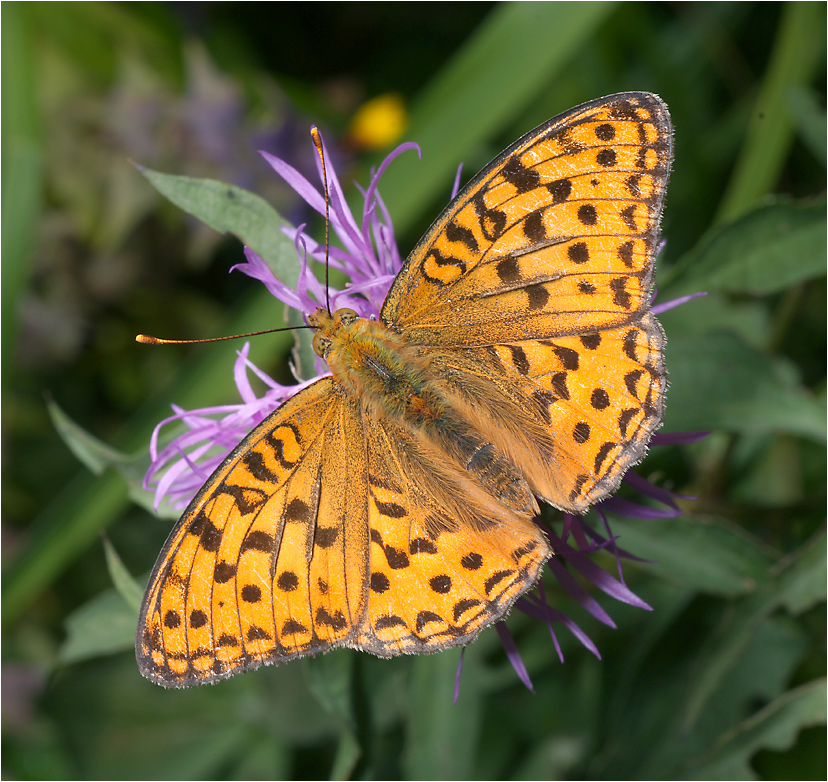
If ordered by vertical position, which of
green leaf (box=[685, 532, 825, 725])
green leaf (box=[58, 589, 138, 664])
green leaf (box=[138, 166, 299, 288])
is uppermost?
green leaf (box=[138, 166, 299, 288])

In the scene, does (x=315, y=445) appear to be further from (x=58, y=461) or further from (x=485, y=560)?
(x=58, y=461)

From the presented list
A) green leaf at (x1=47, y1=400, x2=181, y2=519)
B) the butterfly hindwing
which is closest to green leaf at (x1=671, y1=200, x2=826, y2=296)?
the butterfly hindwing

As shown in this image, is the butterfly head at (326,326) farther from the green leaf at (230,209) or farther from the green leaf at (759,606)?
the green leaf at (759,606)

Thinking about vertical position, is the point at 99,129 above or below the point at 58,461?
above

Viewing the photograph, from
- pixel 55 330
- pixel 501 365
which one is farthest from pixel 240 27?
pixel 501 365

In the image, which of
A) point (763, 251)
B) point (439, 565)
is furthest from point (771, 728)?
point (763, 251)

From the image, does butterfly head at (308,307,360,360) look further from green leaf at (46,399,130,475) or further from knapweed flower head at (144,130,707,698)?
green leaf at (46,399,130,475)
